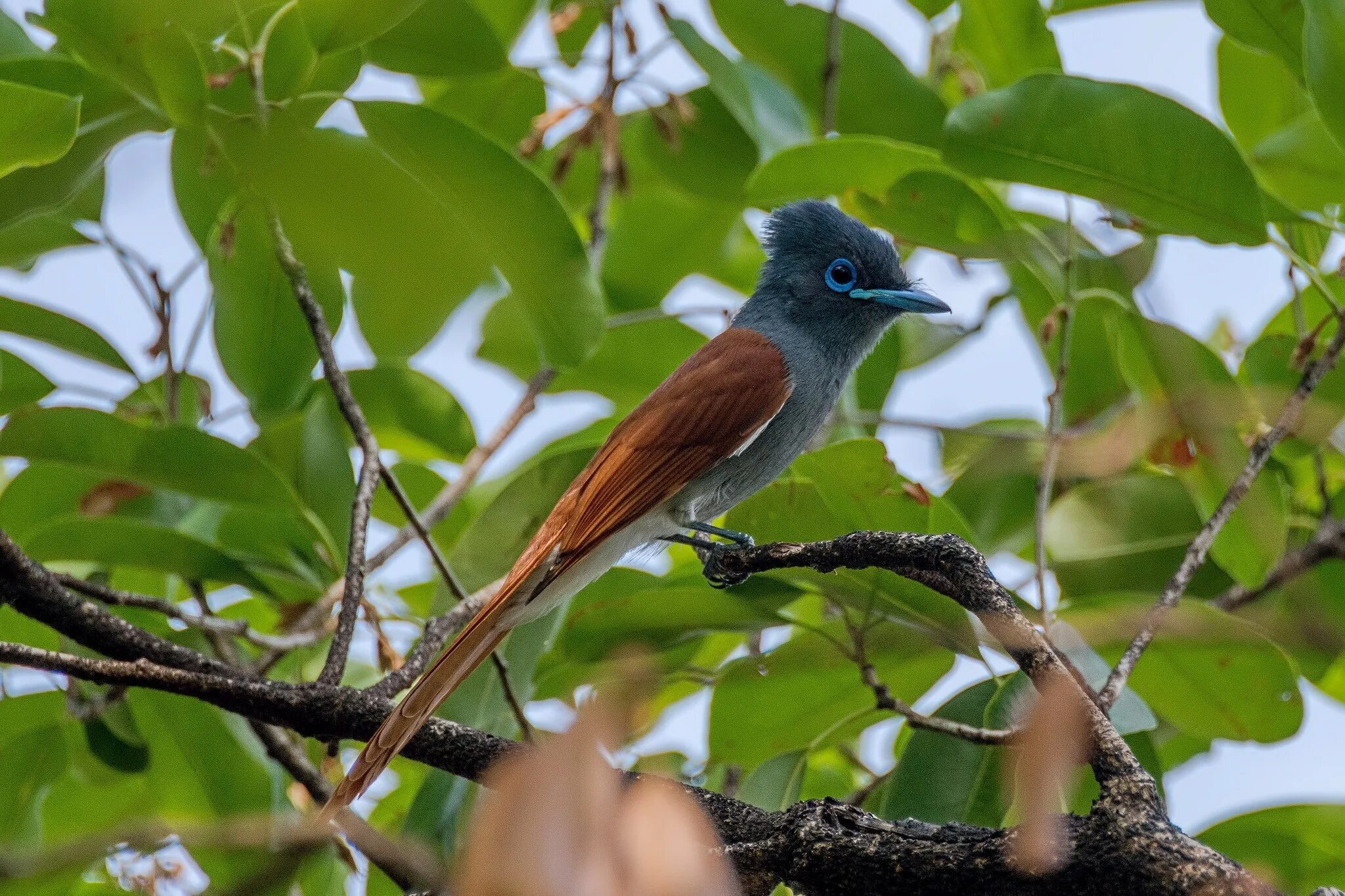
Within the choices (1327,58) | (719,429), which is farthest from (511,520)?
(1327,58)

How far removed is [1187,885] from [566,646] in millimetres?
1859

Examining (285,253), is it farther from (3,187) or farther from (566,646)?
(566,646)

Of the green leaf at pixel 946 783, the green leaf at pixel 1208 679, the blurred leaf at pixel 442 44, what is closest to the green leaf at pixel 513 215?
the blurred leaf at pixel 442 44

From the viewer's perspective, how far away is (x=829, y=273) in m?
3.86

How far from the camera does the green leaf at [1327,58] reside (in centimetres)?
259

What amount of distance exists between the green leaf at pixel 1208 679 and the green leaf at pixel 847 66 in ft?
5.15

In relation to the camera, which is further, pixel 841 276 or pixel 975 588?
pixel 841 276


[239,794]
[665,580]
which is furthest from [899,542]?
[239,794]

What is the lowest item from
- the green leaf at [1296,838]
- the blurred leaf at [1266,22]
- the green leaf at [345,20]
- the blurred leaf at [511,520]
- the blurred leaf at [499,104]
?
the green leaf at [1296,838]

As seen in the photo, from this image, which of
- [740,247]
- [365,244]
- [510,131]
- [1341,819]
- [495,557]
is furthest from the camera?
[740,247]

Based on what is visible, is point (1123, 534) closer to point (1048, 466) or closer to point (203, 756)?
point (1048, 466)

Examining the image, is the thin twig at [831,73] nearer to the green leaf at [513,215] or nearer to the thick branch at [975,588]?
the green leaf at [513,215]

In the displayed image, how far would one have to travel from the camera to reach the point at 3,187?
9.00 feet

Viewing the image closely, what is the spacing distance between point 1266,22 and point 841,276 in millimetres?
1383
